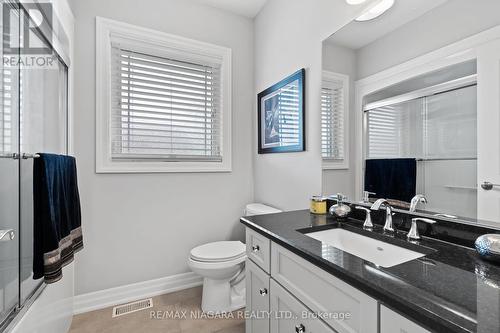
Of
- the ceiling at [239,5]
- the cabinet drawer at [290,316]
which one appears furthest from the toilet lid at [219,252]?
the ceiling at [239,5]

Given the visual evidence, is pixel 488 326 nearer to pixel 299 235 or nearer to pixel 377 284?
pixel 377 284

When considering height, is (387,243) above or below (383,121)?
below

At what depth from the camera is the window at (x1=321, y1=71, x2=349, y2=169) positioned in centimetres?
148

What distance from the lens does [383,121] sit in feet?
4.12

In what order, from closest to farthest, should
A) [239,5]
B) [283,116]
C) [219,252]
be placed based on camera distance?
[219,252], [283,116], [239,5]

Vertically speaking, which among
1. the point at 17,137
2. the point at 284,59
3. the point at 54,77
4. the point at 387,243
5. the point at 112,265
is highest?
the point at 284,59

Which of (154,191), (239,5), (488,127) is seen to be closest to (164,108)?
(154,191)

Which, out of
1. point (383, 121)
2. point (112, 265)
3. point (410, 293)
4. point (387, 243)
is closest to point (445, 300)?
point (410, 293)

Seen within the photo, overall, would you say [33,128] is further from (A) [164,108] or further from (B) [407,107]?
(B) [407,107]

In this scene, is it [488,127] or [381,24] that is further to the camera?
[381,24]

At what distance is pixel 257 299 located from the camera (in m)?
1.29

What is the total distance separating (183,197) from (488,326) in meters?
2.07

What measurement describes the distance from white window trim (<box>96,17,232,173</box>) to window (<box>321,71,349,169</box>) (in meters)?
1.07

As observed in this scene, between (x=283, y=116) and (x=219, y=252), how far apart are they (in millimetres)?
1217
